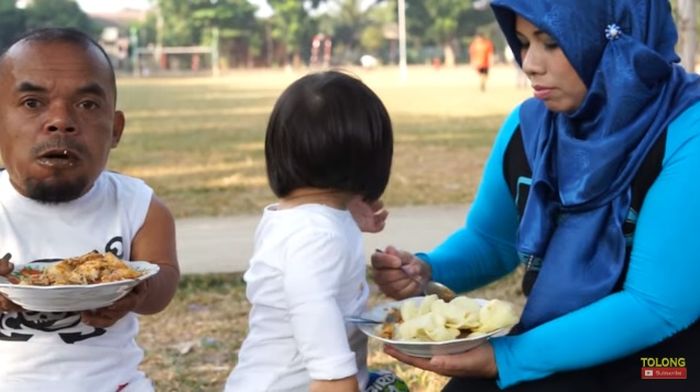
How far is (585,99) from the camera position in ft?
7.85

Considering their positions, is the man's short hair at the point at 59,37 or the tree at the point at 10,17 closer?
the man's short hair at the point at 59,37

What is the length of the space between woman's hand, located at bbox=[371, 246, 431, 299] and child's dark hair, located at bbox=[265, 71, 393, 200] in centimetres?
29

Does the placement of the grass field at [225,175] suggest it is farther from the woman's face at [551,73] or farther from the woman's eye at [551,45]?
the woman's eye at [551,45]

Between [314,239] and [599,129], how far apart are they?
0.72 meters

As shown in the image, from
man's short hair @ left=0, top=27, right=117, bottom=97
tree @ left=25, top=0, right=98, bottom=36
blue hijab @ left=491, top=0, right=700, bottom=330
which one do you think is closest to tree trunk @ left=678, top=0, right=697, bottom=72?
blue hijab @ left=491, top=0, right=700, bottom=330

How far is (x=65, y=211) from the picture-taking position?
8.48 feet

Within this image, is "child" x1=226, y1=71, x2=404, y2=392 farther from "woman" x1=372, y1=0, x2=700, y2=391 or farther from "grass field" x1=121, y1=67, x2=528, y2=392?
"grass field" x1=121, y1=67, x2=528, y2=392

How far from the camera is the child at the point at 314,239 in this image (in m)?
2.27

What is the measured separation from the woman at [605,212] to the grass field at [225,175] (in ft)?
4.07

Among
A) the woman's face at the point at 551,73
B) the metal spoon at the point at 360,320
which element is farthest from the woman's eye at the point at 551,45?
the metal spoon at the point at 360,320

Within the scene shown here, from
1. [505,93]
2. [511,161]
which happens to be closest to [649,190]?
[511,161]

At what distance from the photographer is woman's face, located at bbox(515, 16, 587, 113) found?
2.41m

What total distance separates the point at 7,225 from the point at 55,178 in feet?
0.68

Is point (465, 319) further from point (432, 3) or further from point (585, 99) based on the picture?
point (432, 3)
